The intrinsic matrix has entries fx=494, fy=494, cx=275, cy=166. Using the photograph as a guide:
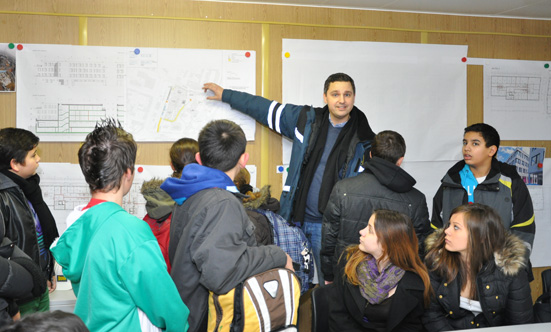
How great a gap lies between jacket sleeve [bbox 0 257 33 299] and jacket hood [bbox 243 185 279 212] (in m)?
0.96

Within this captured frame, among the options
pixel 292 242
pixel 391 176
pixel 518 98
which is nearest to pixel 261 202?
pixel 292 242

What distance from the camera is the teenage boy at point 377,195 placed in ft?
8.84

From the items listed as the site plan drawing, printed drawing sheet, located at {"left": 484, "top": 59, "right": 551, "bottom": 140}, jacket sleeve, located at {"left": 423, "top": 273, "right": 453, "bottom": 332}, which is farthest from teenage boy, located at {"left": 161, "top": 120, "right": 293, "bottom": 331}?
printed drawing sheet, located at {"left": 484, "top": 59, "right": 551, "bottom": 140}

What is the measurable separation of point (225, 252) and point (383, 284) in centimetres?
87

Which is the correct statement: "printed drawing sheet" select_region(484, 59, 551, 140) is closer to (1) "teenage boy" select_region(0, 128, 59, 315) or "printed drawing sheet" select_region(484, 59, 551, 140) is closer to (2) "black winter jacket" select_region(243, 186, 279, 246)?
(2) "black winter jacket" select_region(243, 186, 279, 246)

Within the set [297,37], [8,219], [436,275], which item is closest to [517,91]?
[297,37]

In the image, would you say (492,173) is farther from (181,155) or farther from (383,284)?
(181,155)

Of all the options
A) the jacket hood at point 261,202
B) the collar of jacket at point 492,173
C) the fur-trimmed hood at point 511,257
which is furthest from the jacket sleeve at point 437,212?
the jacket hood at point 261,202

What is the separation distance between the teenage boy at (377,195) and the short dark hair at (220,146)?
39.6 inches

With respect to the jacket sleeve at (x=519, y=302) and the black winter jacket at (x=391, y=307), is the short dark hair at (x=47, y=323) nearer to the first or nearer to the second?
the black winter jacket at (x=391, y=307)

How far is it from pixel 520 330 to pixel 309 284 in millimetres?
1179

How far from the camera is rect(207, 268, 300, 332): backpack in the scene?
1767mm

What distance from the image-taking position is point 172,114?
349 cm

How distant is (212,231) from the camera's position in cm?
175
